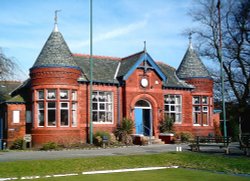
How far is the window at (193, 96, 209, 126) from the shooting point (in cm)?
3456

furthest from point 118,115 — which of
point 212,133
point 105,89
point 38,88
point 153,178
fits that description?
point 153,178

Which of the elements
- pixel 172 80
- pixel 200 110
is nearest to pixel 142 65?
pixel 172 80

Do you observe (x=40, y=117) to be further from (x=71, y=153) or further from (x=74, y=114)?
(x=71, y=153)

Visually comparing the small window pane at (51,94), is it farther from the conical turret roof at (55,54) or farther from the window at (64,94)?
the conical turret roof at (55,54)

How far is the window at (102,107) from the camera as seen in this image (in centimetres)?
2989

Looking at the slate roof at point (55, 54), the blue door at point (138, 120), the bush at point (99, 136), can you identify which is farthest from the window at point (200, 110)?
the slate roof at point (55, 54)

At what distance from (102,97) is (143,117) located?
4.38 meters

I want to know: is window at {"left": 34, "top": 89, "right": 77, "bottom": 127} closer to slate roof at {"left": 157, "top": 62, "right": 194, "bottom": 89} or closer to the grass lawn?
slate roof at {"left": 157, "top": 62, "right": 194, "bottom": 89}

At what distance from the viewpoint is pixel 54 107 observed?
2752cm

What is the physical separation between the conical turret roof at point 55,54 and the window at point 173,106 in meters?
8.98

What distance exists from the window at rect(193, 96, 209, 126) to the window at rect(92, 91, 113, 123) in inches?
336

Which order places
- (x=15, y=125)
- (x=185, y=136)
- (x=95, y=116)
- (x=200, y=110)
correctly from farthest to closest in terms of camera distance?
(x=200, y=110) → (x=185, y=136) → (x=95, y=116) → (x=15, y=125)

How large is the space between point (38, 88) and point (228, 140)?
46.8 feet

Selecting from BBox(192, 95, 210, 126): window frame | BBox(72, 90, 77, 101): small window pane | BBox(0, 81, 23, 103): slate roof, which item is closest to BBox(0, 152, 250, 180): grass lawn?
BBox(72, 90, 77, 101): small window pane
